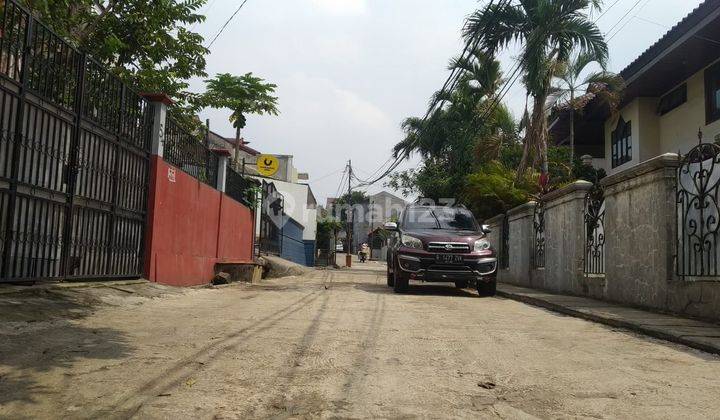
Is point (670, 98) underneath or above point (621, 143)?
above

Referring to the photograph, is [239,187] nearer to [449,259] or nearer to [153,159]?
[153,159]

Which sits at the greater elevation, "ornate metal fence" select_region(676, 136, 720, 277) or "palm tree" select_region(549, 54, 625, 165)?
→ "palm tree" select_region(549, 54, 625, 165)

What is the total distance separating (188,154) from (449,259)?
17.1 feet

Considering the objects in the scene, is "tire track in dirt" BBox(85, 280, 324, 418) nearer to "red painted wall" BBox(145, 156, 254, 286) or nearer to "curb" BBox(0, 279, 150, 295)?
"curb" BBox(0, 279, 150, 295)

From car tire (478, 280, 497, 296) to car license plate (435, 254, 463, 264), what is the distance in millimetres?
717

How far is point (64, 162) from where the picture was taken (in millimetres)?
6582

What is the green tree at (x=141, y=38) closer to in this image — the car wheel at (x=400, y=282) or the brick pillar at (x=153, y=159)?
the brick pillar at (x=153, y=159)

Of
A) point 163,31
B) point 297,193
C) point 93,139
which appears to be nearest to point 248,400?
point 93,139

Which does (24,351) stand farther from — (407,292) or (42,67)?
(407,292)

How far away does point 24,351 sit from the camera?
3.89 meters

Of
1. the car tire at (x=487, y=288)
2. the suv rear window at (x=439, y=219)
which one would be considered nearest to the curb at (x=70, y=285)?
the suv rear window at (x=439, y=219)

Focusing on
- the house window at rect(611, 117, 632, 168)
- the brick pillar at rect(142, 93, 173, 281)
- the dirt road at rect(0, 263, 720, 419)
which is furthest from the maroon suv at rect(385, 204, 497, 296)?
the house window at rect(611, 117, 632, 168)

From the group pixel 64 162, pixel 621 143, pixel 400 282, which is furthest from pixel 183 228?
pixel 621 143

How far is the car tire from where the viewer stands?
1069 centimetres
